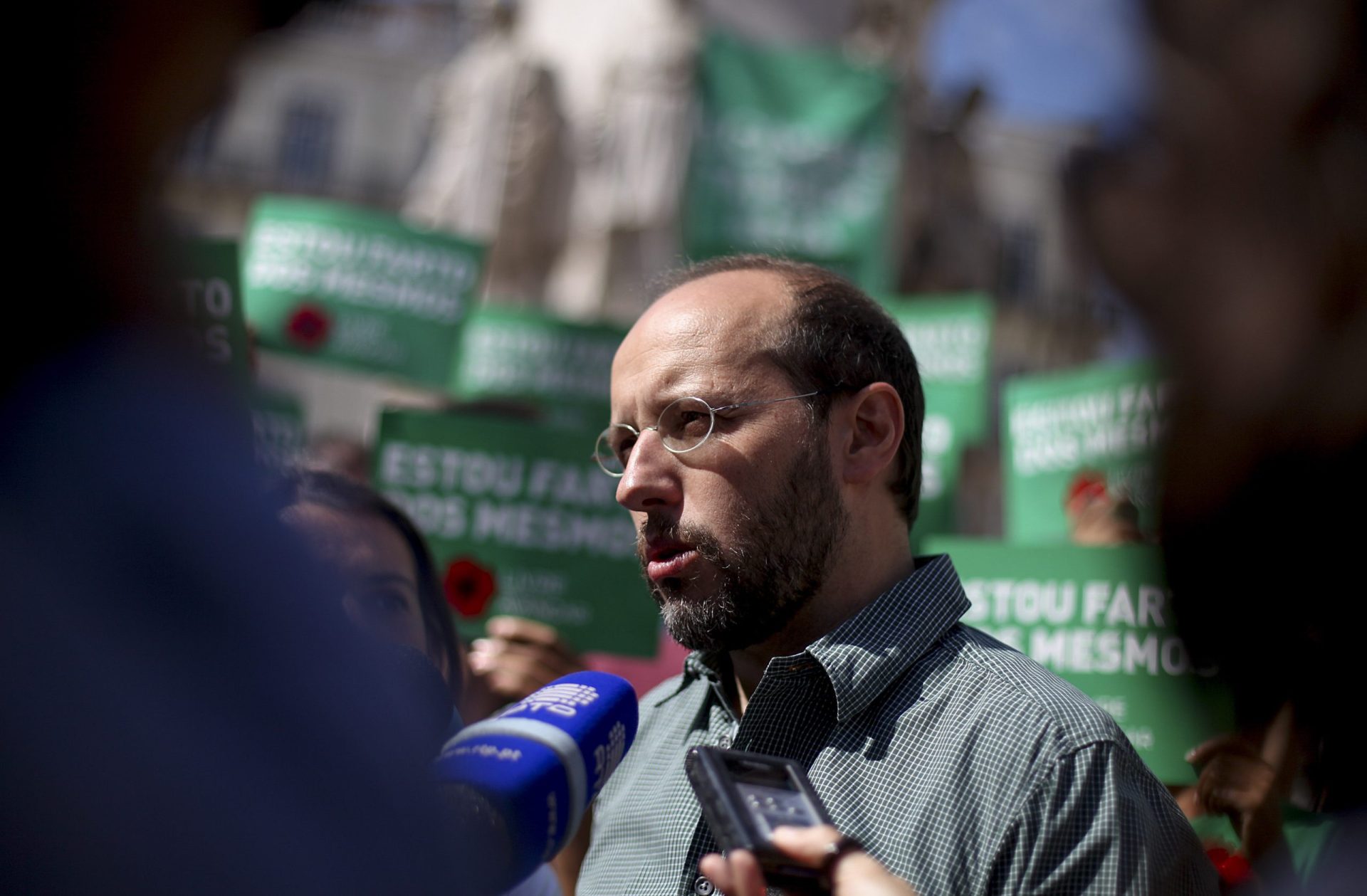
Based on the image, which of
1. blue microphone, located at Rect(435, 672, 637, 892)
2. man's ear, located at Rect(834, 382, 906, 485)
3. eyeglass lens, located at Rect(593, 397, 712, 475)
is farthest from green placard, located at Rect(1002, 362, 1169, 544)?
blue microphone, located at Rect(435, 672, 637, 892)

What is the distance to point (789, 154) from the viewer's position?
9.11m

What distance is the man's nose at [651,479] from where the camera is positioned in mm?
2219

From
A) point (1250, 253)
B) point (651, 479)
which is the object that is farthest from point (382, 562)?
point (1250, 253)

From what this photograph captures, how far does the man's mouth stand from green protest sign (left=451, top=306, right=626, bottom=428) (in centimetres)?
447

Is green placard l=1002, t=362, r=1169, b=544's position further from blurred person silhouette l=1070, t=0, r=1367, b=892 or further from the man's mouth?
blurred person silhouette l=1070, t=0, r=1367, b=892

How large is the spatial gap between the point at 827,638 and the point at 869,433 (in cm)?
41

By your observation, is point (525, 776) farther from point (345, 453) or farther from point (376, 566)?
point (345, 453)

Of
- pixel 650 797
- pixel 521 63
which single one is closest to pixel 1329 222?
pixel 650 797

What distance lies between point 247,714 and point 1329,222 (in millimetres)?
803

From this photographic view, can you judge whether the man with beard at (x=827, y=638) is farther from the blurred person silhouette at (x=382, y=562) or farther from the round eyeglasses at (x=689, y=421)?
the blurred person silhouette at (x=382, y=562)

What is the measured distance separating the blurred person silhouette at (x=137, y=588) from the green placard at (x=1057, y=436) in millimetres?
3932

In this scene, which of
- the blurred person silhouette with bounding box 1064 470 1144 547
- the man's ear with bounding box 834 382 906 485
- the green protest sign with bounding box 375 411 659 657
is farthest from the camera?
the green protest sign with bounding box 375 411 659 657

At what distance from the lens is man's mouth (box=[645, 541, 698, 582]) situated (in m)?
2.19

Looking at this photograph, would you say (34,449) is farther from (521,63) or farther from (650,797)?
(521,63)
